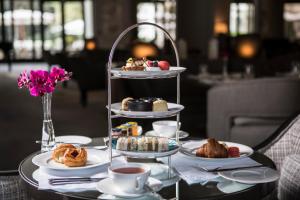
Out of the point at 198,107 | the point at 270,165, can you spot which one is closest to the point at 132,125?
the point at 270,165

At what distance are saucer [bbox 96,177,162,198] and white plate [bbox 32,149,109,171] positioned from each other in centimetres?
18

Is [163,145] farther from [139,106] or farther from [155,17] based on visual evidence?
[155,17]

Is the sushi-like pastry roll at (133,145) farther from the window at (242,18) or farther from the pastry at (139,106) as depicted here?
the window at (242,18)

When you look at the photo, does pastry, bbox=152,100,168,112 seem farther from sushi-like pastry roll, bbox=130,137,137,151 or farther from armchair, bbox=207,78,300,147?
armchair, bbox=207,78,300,147

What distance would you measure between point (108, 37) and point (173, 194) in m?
12.7

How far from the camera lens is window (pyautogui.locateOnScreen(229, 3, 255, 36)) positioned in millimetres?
14281

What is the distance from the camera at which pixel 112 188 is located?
140 centimetres

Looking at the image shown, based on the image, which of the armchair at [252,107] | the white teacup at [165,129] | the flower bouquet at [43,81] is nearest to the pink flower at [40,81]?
the flower bouquet at [43,81]

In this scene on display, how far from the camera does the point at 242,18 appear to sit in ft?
47.8

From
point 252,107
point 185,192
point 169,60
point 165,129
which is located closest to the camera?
point 185,192

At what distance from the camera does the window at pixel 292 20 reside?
50.7 ft

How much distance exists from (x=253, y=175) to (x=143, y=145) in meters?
0.38

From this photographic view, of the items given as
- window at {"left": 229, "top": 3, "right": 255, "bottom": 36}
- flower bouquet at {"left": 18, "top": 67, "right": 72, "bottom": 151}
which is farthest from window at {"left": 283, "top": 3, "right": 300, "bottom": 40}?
flower bouquet at {"left": 18, "top": 67, "right": 72, "bottom": 151}

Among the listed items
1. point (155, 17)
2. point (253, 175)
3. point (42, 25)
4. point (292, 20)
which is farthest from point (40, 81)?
point (42, 25)
